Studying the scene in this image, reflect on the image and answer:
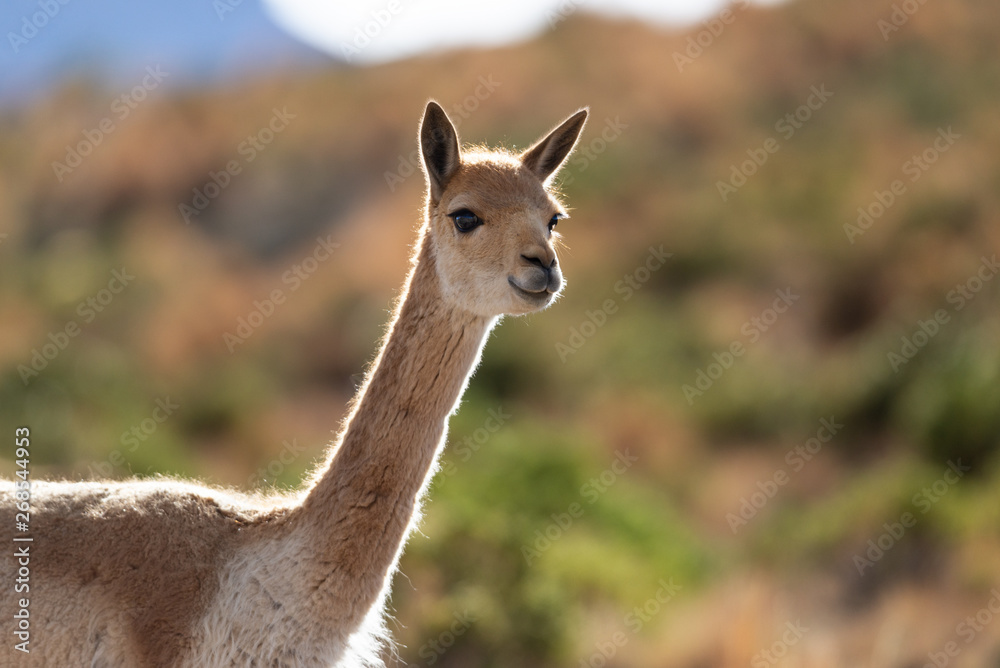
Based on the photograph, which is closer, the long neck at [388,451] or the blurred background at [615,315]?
the long neck at [388,451]

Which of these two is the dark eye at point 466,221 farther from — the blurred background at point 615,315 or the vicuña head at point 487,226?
the blurred background at point 615,315

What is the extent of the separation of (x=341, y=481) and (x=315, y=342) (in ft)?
58.3

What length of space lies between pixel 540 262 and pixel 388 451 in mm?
1090

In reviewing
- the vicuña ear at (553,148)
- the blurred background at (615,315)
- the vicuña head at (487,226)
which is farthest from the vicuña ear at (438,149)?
the blurred background at (615,315)

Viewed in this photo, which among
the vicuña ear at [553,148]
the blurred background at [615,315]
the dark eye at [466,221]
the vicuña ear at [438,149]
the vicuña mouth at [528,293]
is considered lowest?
the vicuña mouth at [528,293]

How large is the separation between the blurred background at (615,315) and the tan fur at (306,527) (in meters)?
4.42

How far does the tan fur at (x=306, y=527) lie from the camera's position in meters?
3.77

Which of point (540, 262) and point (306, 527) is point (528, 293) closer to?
point (540, 262)

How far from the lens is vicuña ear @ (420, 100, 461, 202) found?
4656 millimetres

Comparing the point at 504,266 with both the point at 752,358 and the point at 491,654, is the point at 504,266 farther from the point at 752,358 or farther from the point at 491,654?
the point at 752,358

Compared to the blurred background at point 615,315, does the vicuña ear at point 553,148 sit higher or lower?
lower

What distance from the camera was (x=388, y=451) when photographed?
13.7ft

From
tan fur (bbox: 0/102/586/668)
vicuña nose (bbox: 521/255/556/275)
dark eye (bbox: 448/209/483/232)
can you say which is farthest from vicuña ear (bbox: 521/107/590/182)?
vicuña nose (bbox: 521/255/556/275)

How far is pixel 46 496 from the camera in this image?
155 inches
